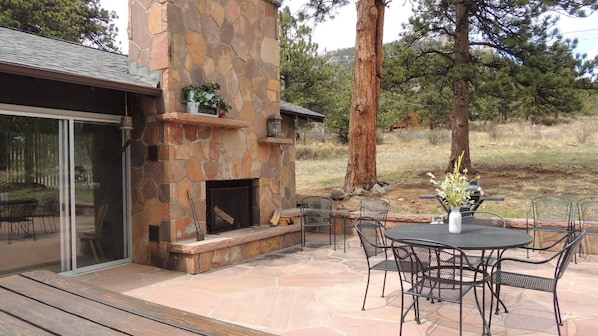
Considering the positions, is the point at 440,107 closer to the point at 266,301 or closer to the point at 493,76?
the point at 493,76

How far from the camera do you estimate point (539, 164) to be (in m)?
11.9

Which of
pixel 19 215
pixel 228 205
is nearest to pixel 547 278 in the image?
pixel 228 205

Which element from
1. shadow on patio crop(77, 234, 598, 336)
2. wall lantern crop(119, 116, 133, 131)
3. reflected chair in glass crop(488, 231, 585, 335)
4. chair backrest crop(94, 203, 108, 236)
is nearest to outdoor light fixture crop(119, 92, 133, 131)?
wall lantern crop(119, 116, 133, 131)

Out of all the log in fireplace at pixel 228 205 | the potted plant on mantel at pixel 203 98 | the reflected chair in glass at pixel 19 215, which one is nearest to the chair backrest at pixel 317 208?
the log in fireplace at pixel 228 205

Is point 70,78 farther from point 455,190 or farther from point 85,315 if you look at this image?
point 455,190

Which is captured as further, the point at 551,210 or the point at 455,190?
the point at 551,210

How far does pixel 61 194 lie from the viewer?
4.72 m

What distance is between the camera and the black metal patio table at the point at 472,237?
310 cm

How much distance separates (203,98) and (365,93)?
437 centimetres

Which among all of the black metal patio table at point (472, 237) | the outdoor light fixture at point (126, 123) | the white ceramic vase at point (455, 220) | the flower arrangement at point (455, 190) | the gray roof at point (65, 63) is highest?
the gray roof at point (65, 63)

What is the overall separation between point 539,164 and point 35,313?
12997 mm

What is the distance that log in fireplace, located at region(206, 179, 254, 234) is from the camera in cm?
599

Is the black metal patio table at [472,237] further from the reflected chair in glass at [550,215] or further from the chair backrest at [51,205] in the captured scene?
the chair backrest at [51,205]

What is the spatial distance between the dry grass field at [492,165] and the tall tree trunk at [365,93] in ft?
2.38
